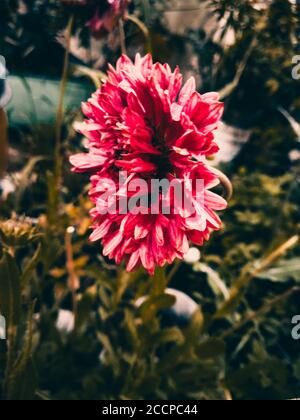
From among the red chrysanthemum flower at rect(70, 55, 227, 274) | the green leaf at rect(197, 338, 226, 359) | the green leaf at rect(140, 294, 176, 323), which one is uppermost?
the red chrysanthemum flower at rect(70, 55, 227, 274)

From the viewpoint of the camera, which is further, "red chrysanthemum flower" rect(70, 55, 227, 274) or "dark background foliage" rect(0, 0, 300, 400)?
"dark background foliage" rect(0, 0, 300, 400)

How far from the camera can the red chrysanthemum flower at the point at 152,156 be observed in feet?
0.93

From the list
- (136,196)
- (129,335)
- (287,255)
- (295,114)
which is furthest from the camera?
(295,114)

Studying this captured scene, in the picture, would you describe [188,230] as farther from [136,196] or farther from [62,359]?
[62,359]

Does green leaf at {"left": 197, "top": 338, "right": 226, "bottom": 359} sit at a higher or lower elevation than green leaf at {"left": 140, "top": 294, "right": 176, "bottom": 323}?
lower

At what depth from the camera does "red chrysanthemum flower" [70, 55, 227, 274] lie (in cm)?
28

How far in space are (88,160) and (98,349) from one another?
1.32 ft

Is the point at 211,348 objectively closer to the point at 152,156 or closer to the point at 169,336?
the point at 169,336

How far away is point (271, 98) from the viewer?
954 mm

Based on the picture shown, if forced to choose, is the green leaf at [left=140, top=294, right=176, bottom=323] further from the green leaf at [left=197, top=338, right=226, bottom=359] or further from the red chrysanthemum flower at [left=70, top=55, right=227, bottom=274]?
the red chrysanthemum flower at [left=70, top=55, right=227, bottom=274]

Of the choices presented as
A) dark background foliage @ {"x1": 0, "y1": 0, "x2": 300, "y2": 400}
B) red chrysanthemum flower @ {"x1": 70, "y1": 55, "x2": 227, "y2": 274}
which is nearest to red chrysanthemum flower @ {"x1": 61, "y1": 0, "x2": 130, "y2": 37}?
dark background foliage @ {"x1": 0, "y1": 0, "x2": 300, "y2": 400}

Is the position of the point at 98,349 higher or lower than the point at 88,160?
lower

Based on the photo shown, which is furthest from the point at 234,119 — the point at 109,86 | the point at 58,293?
the point at 109,86

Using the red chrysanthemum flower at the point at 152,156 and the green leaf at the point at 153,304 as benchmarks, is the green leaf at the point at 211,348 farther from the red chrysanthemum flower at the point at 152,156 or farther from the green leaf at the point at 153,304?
the red chrysanthemum flower at the point at 152,156
